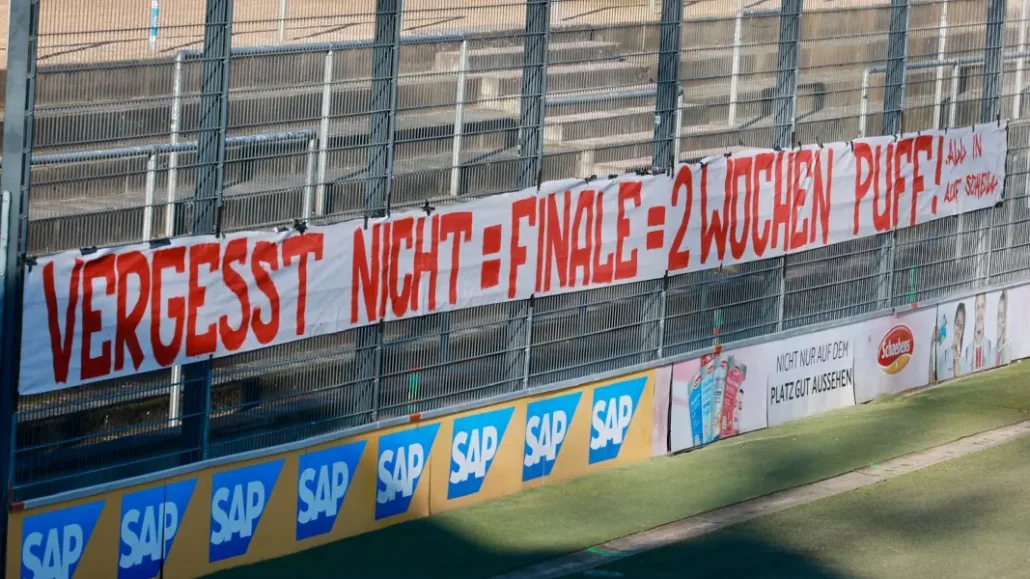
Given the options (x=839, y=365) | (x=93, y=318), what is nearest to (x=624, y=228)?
(x=839, y=365)

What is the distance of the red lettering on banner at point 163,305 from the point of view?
301 inches

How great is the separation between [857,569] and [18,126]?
488cm

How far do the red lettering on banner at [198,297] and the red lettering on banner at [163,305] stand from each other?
5cm

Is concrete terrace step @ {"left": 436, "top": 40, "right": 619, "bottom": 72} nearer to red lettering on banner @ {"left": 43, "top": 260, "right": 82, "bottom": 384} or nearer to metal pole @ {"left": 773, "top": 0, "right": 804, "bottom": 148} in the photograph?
metal pole @ {"left": 773, "top": 0, "right": 804, "bottom": 148}

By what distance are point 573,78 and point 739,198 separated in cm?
188

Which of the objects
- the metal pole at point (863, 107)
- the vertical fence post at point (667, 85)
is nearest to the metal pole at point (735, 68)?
the vertical fence post at point (667, 85)

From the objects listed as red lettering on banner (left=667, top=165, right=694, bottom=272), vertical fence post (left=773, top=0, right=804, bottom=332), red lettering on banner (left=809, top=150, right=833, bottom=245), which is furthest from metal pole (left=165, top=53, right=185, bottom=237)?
red lettering on banner (left=809, top=150, right=833, bottom=245)

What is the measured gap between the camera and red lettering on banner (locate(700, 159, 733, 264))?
11047mm

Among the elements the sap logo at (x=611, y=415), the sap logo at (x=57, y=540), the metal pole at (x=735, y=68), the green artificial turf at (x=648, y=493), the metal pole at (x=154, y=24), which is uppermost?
the metal pole at (x=154, y=24)

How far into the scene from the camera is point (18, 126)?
23.4 feet

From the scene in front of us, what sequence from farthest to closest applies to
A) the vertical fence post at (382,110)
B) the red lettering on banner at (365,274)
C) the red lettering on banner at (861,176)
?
1. the red lettering on banner at (861,176)
2. the vertical fence post at (382,110)
3. the red lettering on banner at (365,274)

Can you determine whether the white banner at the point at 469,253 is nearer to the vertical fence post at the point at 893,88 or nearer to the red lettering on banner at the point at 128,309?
the red lettering on banner at the point at 128,309

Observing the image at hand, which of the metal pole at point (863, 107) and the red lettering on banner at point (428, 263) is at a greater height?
the metal pole at point (863, 107)

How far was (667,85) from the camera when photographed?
10688mm
